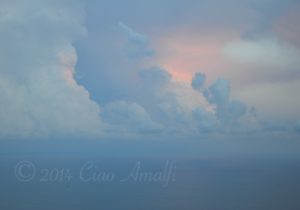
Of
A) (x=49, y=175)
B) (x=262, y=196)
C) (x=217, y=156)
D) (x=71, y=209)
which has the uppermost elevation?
(x=217, y=156)

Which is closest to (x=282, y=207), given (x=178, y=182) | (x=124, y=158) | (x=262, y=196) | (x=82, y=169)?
(x=262, y=196)

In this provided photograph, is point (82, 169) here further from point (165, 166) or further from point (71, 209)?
point (165, 166)

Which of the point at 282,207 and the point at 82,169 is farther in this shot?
the point at 282,207

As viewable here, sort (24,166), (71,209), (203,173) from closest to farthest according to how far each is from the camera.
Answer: (24,166)
(71,209)
(203,173)

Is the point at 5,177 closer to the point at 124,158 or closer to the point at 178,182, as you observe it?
the point at 124,158

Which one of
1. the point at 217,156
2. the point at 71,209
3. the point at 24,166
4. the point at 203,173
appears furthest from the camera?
the point at 203,173

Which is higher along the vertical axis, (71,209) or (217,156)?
(217,156)
